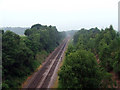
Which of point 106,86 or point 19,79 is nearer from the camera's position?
point 106,86

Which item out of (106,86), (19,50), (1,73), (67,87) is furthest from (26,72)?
(106,86)

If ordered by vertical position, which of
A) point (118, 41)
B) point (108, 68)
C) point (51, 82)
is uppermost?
point (118, 41)

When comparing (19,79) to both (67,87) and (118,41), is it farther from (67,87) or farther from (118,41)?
(118,41)

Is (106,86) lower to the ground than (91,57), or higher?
lower

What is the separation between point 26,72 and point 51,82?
6.12m

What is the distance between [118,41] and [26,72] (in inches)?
727

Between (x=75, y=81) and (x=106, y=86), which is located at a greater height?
(x=75, y=81)

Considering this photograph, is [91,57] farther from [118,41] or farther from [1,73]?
[1,73]

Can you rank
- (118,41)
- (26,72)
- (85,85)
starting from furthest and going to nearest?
1. (26,72)
2. (118,41)
3. (85,85)

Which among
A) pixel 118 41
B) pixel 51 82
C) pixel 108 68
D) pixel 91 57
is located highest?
pixel 118 41

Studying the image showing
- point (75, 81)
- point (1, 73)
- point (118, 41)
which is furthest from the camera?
point (118, 41)

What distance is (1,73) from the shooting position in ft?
66.5

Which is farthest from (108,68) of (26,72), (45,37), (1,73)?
(45,37)

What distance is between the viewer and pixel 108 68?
26.8 m
